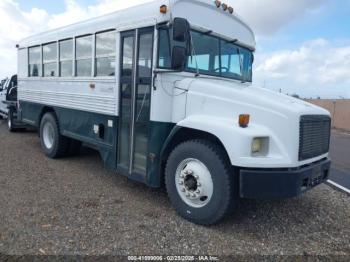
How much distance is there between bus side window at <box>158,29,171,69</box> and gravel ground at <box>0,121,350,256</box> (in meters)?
2.03

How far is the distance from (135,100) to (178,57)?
1.07 m

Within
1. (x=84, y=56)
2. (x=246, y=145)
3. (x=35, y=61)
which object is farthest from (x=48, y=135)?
(x=246, y=145)

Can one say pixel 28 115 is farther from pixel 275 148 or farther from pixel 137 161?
pixel 275 148

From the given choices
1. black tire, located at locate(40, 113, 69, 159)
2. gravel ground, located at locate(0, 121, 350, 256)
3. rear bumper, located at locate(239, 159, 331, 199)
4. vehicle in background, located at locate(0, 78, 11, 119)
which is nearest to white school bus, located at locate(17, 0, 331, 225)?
rear bumper, located at locate(239, 159, 331, 199)

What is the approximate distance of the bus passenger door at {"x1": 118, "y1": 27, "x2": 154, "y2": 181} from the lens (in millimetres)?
4930

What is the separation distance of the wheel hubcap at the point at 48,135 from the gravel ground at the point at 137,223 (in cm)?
161

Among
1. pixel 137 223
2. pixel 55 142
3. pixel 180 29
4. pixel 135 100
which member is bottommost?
pixel 137 223

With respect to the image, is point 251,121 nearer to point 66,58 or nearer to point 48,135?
point 66,58

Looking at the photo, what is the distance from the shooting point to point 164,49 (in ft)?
15.4

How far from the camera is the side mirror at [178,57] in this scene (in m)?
4.38

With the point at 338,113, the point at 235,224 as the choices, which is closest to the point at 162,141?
the point at 235,224

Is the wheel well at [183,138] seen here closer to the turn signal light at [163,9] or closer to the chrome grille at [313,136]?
the chrome grille at [313,136]

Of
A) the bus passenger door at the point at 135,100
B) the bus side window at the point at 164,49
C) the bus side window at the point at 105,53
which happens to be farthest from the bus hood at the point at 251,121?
the bus side window at the point at 105,53

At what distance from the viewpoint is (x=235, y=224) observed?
14.5 feet
